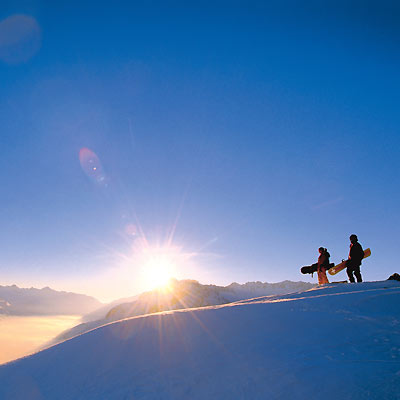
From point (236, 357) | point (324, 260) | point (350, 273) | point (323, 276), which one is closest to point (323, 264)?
point (324, 260)

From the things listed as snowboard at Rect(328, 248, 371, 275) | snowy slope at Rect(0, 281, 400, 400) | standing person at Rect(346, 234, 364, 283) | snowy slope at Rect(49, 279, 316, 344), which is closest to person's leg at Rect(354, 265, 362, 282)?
standing person at Rect(346, 234, 364, 283)

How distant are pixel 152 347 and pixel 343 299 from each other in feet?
14.3

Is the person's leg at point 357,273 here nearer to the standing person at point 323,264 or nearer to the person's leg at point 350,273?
the person's leg at point 350,273

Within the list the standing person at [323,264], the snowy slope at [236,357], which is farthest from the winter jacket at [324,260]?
the snowy slope at [236,357]

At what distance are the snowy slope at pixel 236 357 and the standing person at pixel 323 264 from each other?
748 cm

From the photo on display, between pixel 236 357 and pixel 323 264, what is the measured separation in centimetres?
1069

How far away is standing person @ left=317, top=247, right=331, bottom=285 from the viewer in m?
13.5

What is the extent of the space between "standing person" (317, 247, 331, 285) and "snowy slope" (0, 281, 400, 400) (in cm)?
748

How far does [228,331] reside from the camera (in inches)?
Result: 211

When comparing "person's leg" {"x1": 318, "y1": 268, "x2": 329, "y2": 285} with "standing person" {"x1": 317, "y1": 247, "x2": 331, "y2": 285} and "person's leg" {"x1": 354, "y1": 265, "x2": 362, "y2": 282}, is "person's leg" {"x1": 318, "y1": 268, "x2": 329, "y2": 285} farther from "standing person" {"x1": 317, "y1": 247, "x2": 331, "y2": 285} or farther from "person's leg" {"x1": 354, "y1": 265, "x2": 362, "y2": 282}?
"person's leg" {"x1": 354, "y1": 265, "x2": 362, "y2": 282}


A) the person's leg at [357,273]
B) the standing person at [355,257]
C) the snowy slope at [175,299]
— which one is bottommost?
the snowy slope at [175,299]

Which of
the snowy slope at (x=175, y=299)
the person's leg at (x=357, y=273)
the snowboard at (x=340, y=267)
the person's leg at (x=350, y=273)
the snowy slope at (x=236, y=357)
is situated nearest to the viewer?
the snowy slope at (x=236, y=357)

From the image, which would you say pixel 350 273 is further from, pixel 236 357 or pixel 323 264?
pixel 236 357

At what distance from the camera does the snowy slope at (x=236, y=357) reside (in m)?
3.51
